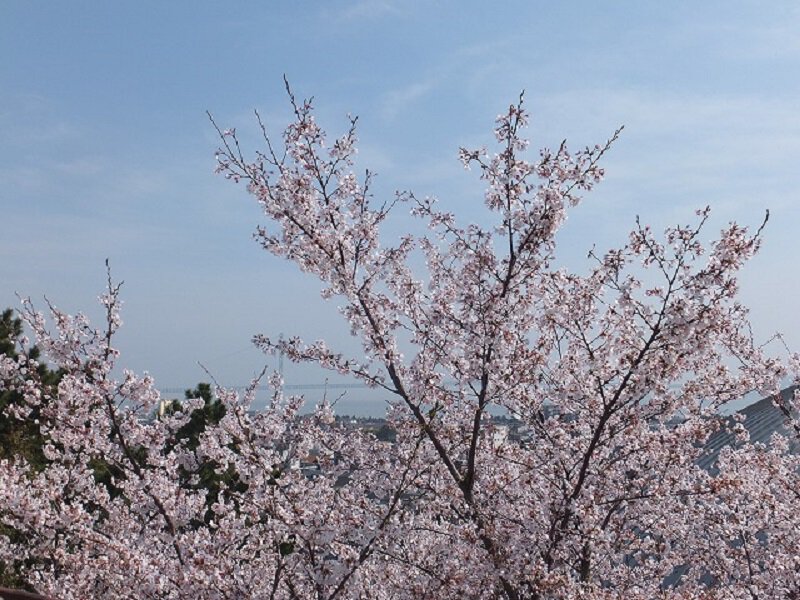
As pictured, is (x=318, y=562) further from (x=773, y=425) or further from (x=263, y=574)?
(x=773, y=425)

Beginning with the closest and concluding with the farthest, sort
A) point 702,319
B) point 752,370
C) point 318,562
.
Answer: point 702,319 < point 318,562 < point 752,370

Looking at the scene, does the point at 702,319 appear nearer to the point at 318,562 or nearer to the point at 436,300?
the point at 436,300

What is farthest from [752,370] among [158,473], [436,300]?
[158,473]

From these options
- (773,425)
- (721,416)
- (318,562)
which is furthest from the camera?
(773,425)

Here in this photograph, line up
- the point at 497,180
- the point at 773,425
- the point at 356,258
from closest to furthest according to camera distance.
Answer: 1. the point at 497,180
2. the point at 356,258
3. the point at 773,425

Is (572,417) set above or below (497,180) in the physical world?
below

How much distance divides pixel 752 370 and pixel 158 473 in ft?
18.8

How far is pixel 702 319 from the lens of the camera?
5234mm

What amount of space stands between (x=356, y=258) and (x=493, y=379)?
1.49 m

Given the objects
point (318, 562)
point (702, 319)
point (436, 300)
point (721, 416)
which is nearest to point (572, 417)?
point (721, 416)

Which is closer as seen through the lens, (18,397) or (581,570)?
(581,570)

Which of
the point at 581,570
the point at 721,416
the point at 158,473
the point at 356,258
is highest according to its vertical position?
the point at 356,258

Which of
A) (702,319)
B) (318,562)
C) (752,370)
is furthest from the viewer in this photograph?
(752,370)

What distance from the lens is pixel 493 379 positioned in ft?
20.5
